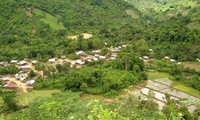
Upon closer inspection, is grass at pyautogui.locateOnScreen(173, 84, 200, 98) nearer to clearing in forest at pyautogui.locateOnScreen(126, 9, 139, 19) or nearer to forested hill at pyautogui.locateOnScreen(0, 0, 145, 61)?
forested hill at pyautogui.locateOnScreen(0, 0, 145, 61)

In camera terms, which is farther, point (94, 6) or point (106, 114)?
point (94, 6)

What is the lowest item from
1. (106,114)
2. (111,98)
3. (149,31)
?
(111,98)

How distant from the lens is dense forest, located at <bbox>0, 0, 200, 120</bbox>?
1714 centimetres

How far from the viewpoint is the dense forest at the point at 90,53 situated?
17.1m

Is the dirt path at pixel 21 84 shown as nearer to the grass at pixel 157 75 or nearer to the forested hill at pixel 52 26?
the forested hill at pixel 52 26

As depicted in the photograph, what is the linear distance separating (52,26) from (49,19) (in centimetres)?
198

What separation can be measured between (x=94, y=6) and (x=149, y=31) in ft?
54.4

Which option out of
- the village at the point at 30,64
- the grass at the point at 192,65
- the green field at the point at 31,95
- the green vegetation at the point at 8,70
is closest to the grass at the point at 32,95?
the green field at the point at 31,95

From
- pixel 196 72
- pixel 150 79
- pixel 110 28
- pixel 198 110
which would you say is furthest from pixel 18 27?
pixel 198 110

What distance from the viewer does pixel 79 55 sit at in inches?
1196

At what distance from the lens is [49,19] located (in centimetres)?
4191

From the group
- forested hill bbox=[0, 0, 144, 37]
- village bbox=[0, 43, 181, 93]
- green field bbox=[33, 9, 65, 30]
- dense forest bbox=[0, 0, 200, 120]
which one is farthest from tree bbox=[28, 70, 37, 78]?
green field bbox=[33, 9, 65, 30]

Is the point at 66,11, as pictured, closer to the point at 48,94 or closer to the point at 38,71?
the point at 38,71

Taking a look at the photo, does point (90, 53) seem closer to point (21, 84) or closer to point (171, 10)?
point (21, 84)
